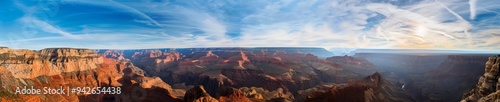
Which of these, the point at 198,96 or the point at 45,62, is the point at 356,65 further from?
the point at 45,62

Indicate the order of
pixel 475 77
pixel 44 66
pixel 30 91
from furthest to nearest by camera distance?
pixel 475 77, pixel 44 66, pixel 30 91

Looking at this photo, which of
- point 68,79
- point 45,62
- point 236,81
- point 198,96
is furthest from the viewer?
point 236,81

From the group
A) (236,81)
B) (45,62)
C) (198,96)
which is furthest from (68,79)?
(236,81)

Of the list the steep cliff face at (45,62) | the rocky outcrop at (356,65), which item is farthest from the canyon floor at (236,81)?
the rocky outcrop at (356,65)

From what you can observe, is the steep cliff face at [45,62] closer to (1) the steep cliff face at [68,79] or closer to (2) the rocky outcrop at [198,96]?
(1) the steep cliff face at [68,79]

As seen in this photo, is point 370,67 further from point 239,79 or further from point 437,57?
point 239,79

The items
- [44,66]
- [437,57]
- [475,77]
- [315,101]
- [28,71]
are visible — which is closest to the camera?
[315,101]

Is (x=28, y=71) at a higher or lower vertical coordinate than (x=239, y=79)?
higher

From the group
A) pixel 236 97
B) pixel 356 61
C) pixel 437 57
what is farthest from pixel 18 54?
pixel 437 57
